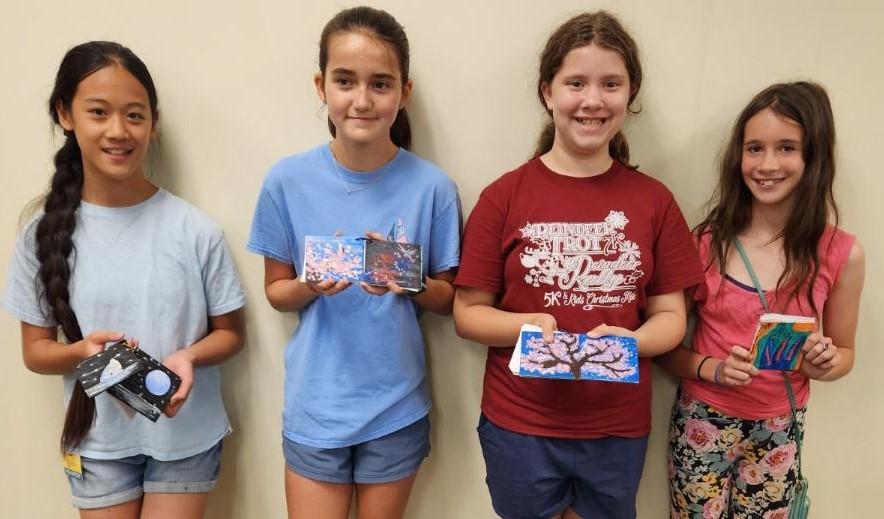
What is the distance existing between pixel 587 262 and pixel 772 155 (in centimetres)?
57

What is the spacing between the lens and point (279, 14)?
1.64 meters

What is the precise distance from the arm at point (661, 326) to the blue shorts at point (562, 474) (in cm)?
25

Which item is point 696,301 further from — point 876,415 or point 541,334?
point 876,415

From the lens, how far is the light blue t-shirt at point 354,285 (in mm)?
1518

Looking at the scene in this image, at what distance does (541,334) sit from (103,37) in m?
1.49

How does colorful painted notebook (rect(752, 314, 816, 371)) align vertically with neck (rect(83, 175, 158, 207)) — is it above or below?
below

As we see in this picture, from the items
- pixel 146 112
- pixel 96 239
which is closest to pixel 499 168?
pixel 146 112

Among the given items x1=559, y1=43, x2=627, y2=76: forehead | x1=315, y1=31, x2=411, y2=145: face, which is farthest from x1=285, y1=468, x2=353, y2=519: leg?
x1=559, y1=43, x2=627, y2=76: forehead

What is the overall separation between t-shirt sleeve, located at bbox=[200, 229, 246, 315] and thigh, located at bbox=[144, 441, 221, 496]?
1.35 ft

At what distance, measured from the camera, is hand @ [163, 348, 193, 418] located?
1.43 metres

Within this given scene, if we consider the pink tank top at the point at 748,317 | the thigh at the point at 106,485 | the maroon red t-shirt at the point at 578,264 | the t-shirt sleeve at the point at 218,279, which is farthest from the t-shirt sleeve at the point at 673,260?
the thigh at the point at 106,485

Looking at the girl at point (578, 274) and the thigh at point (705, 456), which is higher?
the girl at point (578, 274)

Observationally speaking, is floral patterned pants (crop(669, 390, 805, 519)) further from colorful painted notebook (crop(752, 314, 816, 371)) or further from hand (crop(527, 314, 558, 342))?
hand (crop(527, 314, 558, 342))

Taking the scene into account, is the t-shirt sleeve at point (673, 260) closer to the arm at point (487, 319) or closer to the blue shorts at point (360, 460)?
the arm at point (487, 319)
